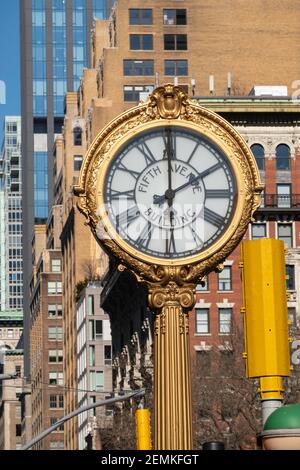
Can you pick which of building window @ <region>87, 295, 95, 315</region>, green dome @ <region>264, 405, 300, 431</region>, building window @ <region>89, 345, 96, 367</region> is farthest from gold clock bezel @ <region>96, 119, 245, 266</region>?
building window @ <region>87, 295, 95, 315</region>

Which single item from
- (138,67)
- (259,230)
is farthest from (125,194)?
(138,67)

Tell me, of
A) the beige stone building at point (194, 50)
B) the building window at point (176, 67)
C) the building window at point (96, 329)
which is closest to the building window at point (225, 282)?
the beige stone building at point (194, 50)

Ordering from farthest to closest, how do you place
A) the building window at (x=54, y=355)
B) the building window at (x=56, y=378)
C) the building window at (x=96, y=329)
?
the building window at (x=54, y=355) → the building window at (x=56, y=378) → the building window at (x=96, y=329)

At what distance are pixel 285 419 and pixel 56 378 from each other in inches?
6538

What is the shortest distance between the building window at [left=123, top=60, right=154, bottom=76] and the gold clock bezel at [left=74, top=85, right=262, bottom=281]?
12127cm

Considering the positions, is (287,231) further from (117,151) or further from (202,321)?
(117,151)

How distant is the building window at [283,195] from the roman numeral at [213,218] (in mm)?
87127

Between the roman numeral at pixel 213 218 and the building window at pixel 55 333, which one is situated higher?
the building window at pixel 55 333

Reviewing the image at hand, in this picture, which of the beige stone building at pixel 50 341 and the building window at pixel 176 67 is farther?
the beige stone building at pixel 50 341

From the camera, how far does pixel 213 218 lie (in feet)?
44.5

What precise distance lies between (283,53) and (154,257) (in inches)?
4590

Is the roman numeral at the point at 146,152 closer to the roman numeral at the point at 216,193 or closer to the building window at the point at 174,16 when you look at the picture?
the roman numeral at the point at 216,193

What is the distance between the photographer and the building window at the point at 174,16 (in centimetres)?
13125

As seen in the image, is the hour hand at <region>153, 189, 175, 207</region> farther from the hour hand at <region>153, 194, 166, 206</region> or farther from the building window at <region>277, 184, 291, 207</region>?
the building window at <region>277, 184, 291, 207</region>
